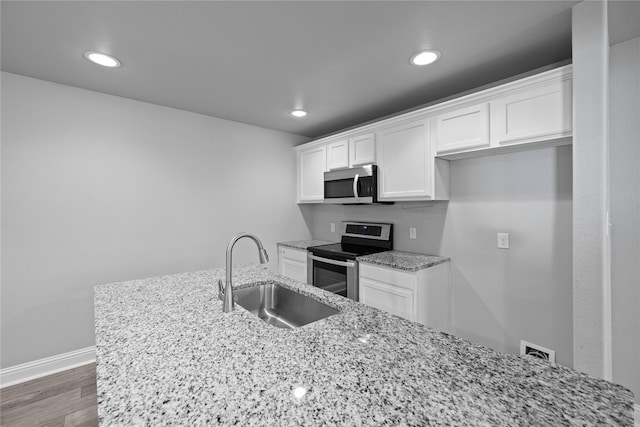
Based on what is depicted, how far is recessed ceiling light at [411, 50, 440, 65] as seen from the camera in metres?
1.89

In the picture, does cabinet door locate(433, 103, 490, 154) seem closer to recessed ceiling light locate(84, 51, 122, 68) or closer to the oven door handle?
the oven door handle

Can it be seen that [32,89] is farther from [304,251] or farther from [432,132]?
[432,132]

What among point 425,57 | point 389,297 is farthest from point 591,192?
point 389,297

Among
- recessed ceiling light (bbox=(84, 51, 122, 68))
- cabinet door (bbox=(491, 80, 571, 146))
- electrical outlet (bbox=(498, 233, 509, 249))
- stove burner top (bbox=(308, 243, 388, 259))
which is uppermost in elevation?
recessed ceiling light (bbox=(84, 51, 122, 68))

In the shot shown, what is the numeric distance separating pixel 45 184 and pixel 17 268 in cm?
70

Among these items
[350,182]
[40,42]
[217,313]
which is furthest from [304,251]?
[40,42]

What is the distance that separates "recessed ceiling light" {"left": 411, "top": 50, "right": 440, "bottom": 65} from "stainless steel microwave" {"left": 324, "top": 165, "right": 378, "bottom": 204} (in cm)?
107

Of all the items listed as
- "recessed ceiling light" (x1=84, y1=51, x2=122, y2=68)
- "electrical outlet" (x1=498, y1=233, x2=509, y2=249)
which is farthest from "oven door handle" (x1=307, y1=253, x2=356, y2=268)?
"recessed ceiling light" (x1=84, y1=51, x2=122, y2=68)

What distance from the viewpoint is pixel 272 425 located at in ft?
2.06

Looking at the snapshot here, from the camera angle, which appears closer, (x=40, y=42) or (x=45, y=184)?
(x=40, y=42)

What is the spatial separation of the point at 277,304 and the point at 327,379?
101 centimetres

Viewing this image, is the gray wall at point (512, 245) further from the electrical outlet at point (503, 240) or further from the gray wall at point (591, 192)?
the gray wall at point (591, 192)

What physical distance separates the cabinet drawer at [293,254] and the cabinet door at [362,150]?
48.3 inches

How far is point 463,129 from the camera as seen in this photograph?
2193 mm
